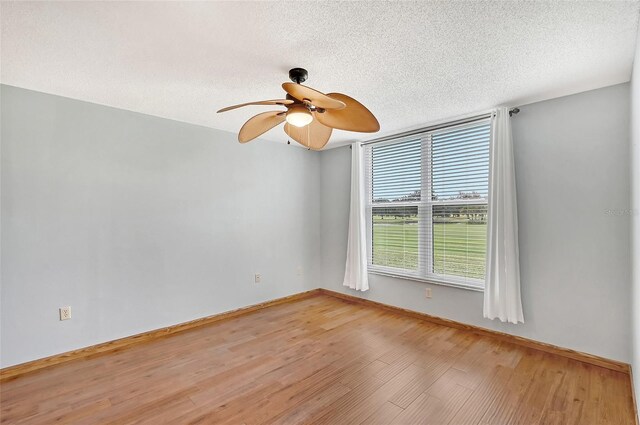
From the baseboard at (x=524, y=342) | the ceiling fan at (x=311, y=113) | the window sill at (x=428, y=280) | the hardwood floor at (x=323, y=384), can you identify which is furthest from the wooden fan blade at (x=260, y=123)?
the baseboard at (x=524, y=342)

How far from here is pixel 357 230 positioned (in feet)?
13.7

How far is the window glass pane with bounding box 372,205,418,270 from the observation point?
3.83m

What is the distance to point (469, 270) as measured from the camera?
332cm

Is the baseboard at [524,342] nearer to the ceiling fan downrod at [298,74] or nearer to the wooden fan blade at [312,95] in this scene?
the wooden fan blade at [312,95]

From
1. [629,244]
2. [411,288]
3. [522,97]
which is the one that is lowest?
[411,288]

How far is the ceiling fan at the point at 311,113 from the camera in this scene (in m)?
1.72

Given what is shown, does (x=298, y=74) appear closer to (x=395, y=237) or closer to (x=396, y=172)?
(x=396, y=172)

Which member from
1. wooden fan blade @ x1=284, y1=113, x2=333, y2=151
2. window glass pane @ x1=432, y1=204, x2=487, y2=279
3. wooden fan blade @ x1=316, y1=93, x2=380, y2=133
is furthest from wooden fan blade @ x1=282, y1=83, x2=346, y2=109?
window glass pane @ x1=432, y1=204, x2=487, y2=279

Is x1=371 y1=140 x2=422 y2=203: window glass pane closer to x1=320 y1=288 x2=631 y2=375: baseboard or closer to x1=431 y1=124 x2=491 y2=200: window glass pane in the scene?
x1=431 y1=124 x2=491 y2=200: window glass pane

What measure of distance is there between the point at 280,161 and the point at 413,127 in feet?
6.18

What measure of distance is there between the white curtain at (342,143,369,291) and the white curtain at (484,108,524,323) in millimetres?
1574

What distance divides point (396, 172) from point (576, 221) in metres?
1.95

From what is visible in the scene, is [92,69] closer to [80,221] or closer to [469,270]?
[80,221]

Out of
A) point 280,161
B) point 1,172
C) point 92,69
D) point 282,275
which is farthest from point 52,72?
point 282,275
